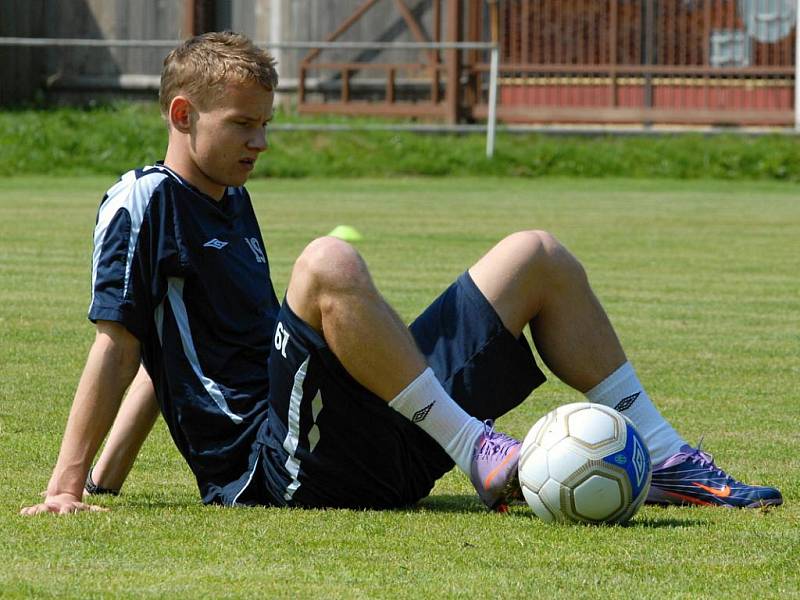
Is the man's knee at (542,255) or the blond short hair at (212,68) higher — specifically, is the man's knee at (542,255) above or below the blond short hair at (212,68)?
below

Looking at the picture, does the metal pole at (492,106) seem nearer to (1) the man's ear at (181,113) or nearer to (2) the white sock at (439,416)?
(1) the man's ear at (181,113)

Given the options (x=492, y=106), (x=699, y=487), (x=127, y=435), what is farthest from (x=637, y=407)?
(x=492, y=106)

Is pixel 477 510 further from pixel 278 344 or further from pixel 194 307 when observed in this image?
pixel 194 307

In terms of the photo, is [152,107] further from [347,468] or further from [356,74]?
[347,468]

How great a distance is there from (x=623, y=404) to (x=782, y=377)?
2.79m

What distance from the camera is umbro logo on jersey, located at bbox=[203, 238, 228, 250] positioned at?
14.1 feet

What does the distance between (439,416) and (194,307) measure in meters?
0.72

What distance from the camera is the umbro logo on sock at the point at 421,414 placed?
4.17 meters

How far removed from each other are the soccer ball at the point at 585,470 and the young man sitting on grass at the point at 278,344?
10 centimetres

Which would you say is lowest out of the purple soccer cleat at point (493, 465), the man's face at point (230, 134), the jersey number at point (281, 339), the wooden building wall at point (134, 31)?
the purple soccer cleat at point (493, 465)

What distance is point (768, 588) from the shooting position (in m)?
3.47

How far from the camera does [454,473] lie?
17.1ft

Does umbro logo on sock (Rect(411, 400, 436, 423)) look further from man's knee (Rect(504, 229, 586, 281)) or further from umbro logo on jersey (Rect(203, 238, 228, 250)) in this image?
umbro logo on jersey (Rect(203, 238, 228, 250))

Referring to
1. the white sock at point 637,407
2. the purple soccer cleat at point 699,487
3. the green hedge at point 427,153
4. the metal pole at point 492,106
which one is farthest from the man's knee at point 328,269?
the metal pole at point 492,106
